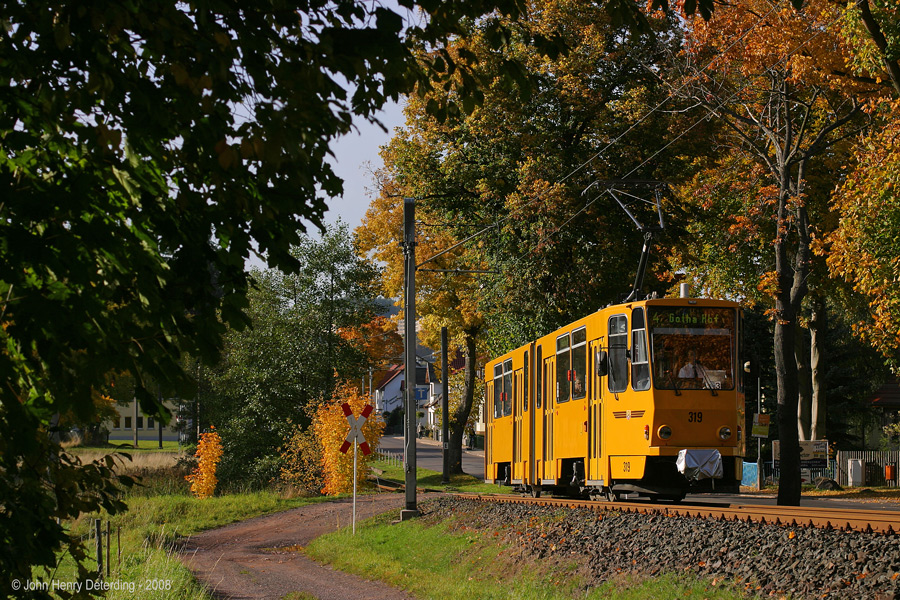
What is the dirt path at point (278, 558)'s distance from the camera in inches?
596

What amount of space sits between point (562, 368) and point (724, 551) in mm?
9052

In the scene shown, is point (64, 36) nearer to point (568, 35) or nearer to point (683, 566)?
point (683, 566)

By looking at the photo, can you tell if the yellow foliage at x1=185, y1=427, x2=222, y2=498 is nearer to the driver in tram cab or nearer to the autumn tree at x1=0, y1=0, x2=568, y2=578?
the driver in tram cab

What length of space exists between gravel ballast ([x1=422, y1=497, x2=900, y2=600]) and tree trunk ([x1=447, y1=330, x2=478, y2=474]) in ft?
91.8

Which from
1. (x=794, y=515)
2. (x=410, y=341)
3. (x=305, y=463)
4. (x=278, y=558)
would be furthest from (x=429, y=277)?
(x=794, y=515)

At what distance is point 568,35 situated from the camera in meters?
29.0

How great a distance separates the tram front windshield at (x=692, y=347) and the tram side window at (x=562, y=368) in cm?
298

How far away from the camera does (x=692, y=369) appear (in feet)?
51.9

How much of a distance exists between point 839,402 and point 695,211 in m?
19.5

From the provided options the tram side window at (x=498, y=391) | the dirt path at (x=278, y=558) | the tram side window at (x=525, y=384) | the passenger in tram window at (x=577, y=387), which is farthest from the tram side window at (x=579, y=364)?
the tram side window at (x=498, y=391)

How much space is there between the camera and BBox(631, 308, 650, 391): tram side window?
1567cm

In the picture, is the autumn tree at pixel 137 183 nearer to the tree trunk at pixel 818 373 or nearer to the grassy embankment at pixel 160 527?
the grassy embankment at pixel 160 527

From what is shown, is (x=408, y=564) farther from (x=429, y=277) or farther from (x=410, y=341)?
(x=429, y=277)

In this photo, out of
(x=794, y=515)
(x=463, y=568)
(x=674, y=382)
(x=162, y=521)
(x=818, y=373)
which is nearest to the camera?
(x=794, y=515)
